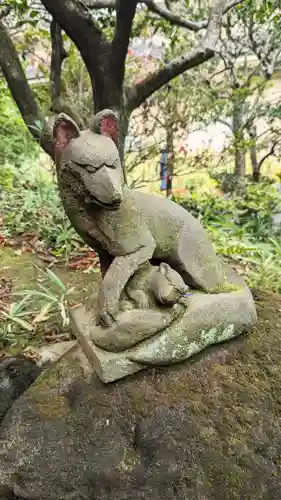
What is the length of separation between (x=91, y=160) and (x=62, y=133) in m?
Answer: 0.17

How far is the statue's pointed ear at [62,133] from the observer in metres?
1.62

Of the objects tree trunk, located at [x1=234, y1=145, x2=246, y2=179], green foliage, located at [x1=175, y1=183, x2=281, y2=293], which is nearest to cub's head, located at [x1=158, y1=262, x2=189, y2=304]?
green foliage, located at [x1=175, y1=183, x2=281, y2=293]

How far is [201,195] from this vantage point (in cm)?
561

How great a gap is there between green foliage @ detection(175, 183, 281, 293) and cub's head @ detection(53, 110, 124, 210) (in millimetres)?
2201

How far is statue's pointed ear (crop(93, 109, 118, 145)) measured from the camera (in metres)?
1.64

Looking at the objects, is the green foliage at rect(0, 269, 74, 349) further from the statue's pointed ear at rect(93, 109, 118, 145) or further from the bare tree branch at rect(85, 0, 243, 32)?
the bare tree branch at rect(85, 0, 243, 32)

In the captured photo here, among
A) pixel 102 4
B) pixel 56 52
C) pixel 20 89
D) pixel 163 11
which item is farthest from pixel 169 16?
pixel 20 89

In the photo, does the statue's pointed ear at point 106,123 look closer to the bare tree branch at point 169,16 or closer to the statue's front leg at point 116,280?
the statue's front leg at point 116,280

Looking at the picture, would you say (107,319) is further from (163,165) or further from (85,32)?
(163,165)

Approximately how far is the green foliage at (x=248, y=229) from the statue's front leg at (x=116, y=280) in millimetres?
1989

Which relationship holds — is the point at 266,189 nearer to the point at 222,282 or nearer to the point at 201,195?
the point at 201,195

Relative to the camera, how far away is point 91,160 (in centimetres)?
159

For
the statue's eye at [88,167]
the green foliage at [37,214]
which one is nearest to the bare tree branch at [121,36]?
the green foliage at [37,214]

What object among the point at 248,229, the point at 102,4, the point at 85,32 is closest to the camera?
the point at 85,32
